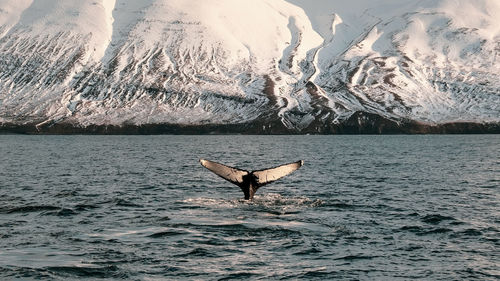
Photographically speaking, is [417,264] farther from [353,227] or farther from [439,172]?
[439,172]

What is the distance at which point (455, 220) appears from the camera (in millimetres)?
35531

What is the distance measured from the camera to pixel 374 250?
27812mm

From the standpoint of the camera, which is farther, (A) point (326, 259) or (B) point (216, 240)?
(B) point (216, 240)

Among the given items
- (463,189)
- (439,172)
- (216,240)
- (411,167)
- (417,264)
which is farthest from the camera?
Answer: (411,167)

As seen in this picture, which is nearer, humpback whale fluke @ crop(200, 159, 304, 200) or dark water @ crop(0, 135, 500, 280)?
dark water @ crop(0, 135, 500, 280)

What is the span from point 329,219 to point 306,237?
17.6 ft

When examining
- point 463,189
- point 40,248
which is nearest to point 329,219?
point 40,248

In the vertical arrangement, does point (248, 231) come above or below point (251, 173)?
below

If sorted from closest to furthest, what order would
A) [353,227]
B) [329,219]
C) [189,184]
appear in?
[353,227]
[329,219]
[189,184]

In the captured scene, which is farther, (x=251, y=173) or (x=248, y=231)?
(x=251, y=173)

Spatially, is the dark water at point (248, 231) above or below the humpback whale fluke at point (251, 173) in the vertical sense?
below

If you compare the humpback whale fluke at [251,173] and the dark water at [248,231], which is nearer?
the dark water at [248,231]

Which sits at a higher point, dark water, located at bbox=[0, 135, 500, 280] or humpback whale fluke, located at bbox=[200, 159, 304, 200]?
humpback whale fluke, located at bbox=[200, 159, 304, 200]

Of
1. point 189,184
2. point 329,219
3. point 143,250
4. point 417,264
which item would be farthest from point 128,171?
point 417,264
